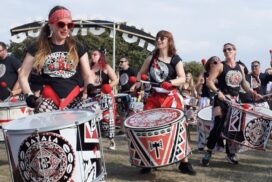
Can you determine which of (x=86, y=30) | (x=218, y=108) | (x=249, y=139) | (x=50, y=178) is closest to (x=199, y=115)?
(x=218, y=108)

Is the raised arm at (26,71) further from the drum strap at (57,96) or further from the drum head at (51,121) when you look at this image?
A: the drum head at (51,121)

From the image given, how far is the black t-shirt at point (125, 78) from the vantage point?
35.8 ft

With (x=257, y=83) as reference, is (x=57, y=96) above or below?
above

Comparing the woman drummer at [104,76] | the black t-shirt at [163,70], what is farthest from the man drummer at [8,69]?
the black t-shirt at [163,70]

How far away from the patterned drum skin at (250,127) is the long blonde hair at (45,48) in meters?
2.52

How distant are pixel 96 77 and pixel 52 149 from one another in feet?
16.2

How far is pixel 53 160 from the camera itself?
3543mm

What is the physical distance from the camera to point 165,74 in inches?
235

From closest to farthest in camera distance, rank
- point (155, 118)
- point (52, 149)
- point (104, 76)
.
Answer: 1. point (52, 149)
2. point (155, 118)
3. point (104, 76)

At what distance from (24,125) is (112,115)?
4.48m

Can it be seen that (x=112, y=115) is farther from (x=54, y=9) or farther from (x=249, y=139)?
Answer: (x=54, y=9)

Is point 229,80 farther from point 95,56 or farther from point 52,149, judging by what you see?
point 52,149

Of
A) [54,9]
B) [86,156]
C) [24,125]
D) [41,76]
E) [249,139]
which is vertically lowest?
[249,139]

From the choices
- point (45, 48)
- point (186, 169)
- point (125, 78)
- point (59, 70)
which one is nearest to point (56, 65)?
point (59, 70)
